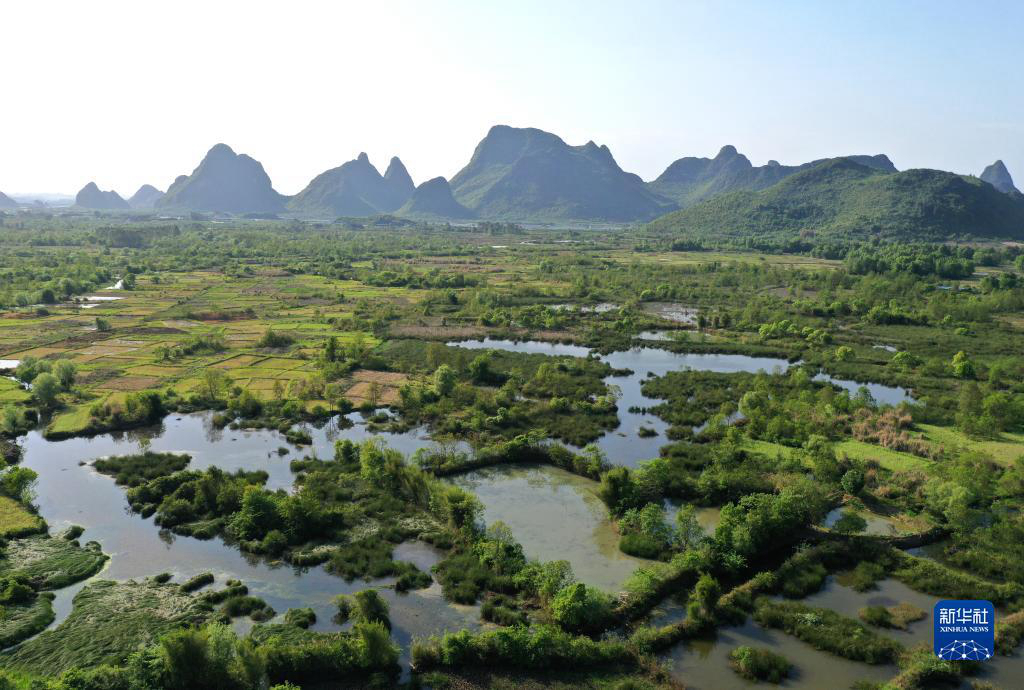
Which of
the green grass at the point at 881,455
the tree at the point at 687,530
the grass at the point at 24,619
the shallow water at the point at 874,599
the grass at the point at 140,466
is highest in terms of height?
the green grass at the point at 881,455

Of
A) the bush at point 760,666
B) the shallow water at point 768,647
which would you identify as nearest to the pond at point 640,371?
the shallow water at point 768,647

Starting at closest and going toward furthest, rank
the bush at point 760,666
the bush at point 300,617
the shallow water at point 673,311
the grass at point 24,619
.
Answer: the bush at point 760,666
the grass at point 24,619
the bush at point 300,617
the shallow water at point 673,311

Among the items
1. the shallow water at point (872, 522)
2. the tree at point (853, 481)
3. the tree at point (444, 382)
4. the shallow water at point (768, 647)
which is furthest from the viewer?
the tree at point (444, 382)

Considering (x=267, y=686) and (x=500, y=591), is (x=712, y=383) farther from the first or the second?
(x=267, y=686)

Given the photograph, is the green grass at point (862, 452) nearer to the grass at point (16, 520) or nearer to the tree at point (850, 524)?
the tree at point (850, 524)

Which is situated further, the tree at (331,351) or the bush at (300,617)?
the tree at (331,351)

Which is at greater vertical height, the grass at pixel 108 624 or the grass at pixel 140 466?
the grass at pixel 140 466
